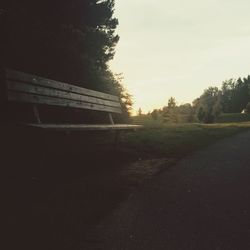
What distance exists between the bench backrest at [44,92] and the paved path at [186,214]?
232cm

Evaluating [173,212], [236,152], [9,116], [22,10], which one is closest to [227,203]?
[173,212]

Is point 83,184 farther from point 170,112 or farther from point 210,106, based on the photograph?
point 210,106

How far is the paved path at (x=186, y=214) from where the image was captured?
2.64 meters

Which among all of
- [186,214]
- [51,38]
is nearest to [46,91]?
[51,38]

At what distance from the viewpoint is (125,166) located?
219 inches

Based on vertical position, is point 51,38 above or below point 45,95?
above

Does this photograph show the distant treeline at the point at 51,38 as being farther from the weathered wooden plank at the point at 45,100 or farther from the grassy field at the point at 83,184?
the grassy field at the point at 83,184

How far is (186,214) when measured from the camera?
10.7 feet

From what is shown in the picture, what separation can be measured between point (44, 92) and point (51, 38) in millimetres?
1918

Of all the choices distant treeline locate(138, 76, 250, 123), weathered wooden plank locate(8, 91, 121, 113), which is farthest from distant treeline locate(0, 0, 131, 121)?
distant treeline locate(138, 76, 250, 123)

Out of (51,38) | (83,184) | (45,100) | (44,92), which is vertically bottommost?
(83,184)

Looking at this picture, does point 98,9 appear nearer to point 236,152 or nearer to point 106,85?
point 106,85

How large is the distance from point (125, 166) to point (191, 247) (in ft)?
10.1

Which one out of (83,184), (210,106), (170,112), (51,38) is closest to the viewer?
(83,184)
